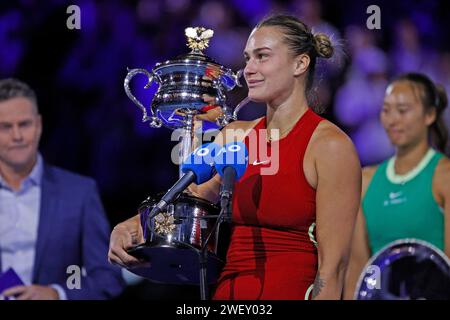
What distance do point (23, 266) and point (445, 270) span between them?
1.26 metres

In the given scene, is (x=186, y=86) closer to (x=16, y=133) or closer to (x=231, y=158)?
(x=231, y=158)

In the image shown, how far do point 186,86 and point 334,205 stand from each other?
18.1 inches

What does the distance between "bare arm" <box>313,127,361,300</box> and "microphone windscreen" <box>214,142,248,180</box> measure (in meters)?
0.22

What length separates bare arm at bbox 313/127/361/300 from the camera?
1697 millimetres

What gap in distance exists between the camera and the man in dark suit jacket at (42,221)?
2576 millimetres

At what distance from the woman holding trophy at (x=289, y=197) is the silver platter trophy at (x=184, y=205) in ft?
0.19

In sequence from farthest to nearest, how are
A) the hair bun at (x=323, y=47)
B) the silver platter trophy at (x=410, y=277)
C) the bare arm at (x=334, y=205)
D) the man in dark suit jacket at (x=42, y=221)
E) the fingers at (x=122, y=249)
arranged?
the man in dark suit jacket at (x=42, y=221)
the silver platter trophy at (x=410, y=277)
the hair bun at (x=323, y=47)
the fingers at (x=122, y=249)
the bare arm at (x=334, y=205)

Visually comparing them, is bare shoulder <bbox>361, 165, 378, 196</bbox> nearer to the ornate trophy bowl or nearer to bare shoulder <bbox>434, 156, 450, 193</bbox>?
bare shoulder <bbox>434, 156, 450, 193</bbox>

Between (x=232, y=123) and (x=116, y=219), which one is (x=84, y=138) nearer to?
(x=116, y=219)

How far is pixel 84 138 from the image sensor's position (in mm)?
2727

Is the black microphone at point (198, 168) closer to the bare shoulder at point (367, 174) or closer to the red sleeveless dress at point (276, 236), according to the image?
the red sleeveless dress at point (276, 236)

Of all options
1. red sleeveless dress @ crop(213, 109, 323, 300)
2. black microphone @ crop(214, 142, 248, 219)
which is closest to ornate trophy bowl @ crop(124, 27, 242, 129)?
red sleeveless dress @ crop(213, 109, 323, 300)

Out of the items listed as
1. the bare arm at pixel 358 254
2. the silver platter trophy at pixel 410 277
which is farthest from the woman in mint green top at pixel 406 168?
the silver platter trophy at pixel 410 277
